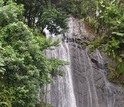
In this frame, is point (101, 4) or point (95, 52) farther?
point (101, 4)

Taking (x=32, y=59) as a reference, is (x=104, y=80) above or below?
below

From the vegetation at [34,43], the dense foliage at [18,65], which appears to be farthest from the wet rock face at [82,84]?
the dense foliage at [18,65]

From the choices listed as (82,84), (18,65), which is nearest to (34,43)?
(18,65)

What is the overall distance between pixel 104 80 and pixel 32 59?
631 centimetres

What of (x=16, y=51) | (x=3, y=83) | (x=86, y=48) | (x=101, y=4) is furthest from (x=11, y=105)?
(x=101, y=4)

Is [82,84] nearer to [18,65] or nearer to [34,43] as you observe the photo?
[34,43]

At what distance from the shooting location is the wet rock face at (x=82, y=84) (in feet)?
31.6

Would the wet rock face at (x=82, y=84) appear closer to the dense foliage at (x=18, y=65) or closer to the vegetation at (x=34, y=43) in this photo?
the vegetation at (x=34, y=43)

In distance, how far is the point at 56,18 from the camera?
340 inches

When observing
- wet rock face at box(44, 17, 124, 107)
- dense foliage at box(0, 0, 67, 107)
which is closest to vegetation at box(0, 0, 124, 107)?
dense foliage at box(0, 0, 67, 107)

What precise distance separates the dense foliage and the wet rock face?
12.7ft

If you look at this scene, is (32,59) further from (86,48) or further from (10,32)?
(86,48)

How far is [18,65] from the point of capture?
5082 mm

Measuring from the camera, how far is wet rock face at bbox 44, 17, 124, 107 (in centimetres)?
962
